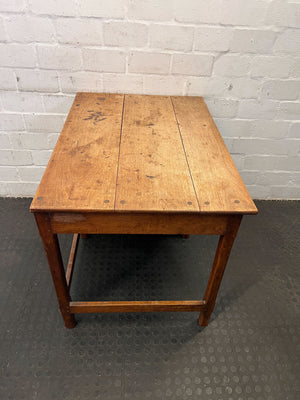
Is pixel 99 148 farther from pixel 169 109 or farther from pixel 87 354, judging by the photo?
pixel 87 354

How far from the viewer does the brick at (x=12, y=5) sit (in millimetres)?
1298

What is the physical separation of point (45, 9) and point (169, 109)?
0.73 meters

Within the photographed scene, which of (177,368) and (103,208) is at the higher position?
(103,208)

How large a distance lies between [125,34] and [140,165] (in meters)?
0.78

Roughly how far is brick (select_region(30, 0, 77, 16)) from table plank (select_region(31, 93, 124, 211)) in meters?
0.41

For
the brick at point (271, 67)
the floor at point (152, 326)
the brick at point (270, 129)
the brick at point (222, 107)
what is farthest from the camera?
the brick at point (270, 129)

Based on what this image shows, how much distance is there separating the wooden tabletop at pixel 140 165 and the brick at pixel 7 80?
40 cm

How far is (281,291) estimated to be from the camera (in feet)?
4.83

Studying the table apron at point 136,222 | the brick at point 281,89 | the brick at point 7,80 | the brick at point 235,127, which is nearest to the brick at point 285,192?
the brick at point 235,127

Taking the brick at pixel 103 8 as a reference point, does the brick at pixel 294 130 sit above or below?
below

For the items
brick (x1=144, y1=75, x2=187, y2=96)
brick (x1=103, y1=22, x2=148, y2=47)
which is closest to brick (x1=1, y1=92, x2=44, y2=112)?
brick (x1=103, y1=22, x2=148, y2=47)

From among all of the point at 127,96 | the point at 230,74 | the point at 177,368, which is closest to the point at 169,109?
the point at 127,96

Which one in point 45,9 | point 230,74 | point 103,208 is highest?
point 45,9

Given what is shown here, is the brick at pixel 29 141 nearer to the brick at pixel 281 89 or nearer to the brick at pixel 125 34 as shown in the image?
the brick at pixel 125 34
